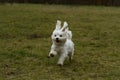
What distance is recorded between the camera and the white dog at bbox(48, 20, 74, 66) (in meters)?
8.34

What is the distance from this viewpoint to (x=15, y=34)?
1384 cm

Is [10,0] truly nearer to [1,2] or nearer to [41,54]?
[1,2]

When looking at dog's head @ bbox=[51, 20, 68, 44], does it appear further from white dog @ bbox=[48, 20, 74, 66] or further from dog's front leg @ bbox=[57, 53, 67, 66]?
dog's front leg @ bbox=[57, 53, 67, 66]

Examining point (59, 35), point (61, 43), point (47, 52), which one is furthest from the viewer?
point (47, 52)

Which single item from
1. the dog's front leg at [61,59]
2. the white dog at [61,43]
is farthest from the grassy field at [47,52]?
the white dog at [61,43]

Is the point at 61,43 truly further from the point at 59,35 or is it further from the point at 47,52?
the point at 47,52

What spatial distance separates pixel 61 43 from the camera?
8.56 metres

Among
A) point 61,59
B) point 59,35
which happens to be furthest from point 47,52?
point 59,35

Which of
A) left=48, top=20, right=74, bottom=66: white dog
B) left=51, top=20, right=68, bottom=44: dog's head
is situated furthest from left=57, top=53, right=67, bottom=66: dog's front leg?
left=51, top=20, right=68, bottom=44: dog's head

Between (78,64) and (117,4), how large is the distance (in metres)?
22.8

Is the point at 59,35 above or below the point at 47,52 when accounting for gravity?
above

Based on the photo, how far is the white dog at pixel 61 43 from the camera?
834 cm

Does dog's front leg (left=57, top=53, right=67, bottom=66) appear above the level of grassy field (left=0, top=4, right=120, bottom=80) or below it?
above

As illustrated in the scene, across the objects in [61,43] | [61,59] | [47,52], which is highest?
[61,43]
